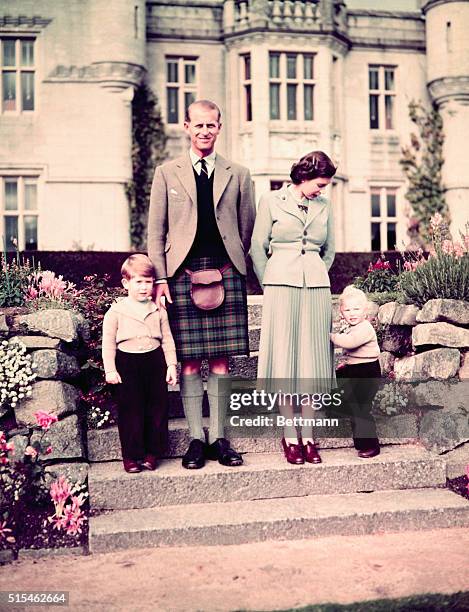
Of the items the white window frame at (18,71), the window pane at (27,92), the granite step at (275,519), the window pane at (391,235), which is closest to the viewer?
the granite step at (275,519)

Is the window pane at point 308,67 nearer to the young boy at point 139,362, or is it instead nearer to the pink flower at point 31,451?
the young boy at point 139,362

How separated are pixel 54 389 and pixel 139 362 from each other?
0.55 meters

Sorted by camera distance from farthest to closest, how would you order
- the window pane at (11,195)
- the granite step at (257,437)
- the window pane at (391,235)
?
the window pane at (391,235) → the window pane at (11,195) → the granite step at (257,437)

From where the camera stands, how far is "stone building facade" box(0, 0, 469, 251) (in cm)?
1442

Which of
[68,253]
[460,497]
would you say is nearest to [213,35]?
[68,253]

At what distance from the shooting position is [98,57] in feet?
46.9

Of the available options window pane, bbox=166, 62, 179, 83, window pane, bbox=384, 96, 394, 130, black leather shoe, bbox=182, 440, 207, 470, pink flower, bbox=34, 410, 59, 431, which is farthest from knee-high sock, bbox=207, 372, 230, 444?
window pane, bbox=384, 96, 394, 130

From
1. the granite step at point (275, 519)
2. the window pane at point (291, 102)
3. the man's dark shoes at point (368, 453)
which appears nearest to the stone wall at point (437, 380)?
the man's dark shoes at point (368, 453)

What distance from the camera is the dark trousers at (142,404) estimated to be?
3969 millimetres

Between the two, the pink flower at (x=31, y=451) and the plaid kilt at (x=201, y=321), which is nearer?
the pink flower at (x=31, y=451)

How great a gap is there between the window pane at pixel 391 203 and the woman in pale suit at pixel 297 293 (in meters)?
12.6

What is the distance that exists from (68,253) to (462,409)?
7.79 m

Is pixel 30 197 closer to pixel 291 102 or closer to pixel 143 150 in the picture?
pixel 143 150

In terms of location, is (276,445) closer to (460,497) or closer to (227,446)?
(227,446)
